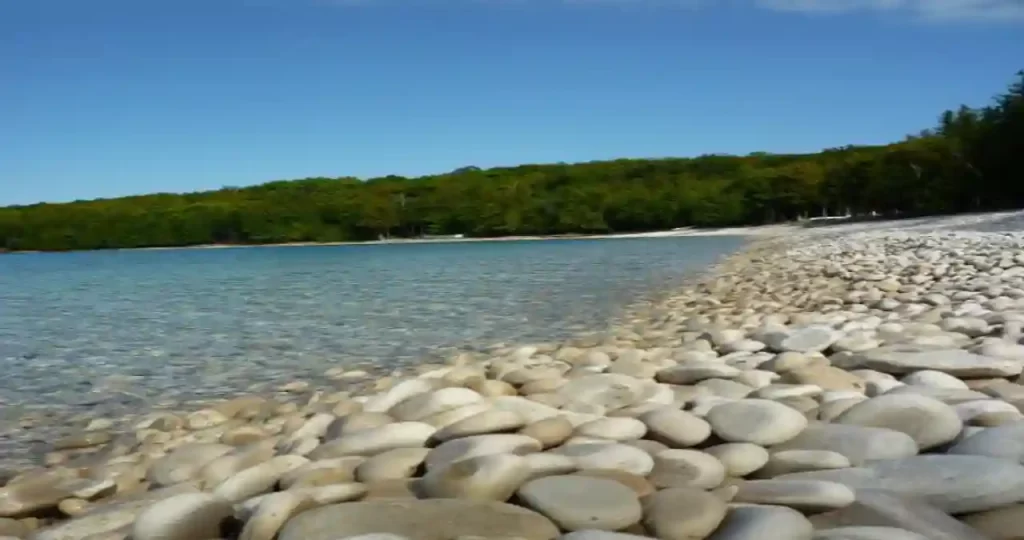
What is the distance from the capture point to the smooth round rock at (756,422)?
2617 mm

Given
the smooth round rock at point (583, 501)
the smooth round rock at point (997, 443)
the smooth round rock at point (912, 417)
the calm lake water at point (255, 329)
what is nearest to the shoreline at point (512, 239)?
the calm lake water at point (255, 329)

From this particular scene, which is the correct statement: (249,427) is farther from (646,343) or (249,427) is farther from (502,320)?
(502,320)

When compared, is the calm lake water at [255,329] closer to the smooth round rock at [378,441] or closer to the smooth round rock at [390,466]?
the smooth round rock at [378,441]

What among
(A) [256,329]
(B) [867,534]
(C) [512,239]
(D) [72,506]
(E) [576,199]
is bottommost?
(C) [512,239]

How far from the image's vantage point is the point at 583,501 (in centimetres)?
207

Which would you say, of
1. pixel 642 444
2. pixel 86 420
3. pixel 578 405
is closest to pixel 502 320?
pixel 86 420

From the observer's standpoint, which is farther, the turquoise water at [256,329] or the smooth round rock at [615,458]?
the turquoise water at [256,329]

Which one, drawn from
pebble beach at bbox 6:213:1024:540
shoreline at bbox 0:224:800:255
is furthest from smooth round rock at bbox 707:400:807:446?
shoreline at bbox 0:224:800:255

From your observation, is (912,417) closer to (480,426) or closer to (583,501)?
(583,501)

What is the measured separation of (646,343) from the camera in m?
6.49

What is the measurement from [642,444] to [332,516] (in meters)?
0.99

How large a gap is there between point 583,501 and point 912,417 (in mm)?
1193

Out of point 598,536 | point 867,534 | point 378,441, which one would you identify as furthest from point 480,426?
point 867,534

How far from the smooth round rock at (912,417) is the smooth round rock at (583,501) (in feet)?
3.28
